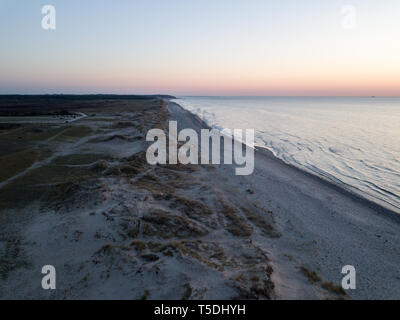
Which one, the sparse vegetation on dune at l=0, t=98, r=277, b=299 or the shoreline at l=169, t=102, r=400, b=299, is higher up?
the sparse vegetation on dune at l=0, t=98, r=277, b=299

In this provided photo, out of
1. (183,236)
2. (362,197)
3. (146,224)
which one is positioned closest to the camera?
(183,236)

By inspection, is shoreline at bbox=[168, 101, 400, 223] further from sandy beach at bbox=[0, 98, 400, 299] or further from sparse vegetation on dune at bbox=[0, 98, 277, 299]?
sparse vegetation on dune at bbox=[0, 98, 277, 299]

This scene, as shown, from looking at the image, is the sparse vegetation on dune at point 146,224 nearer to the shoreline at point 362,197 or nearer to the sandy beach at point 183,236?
the sandy beach at point 183,236

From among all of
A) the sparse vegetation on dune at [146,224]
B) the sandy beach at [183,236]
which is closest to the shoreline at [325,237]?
the sandy beach at [183,236]

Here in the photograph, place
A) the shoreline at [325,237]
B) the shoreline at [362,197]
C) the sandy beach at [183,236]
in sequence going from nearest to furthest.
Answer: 1. the sandy beach at [183,236]
2. the shoreline at [325,237]
3. the shoreline at [362,197]

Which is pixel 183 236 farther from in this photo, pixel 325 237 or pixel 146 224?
pixel 325 237

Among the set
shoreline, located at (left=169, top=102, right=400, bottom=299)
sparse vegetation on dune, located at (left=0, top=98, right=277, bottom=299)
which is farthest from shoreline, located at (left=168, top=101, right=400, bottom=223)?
sparse vegetation on dune, located at (left=0, top=98, right=277, bottom=299)

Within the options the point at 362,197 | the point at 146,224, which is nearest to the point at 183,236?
the point at 146,224
